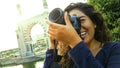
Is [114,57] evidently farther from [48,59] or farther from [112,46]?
[48,59]

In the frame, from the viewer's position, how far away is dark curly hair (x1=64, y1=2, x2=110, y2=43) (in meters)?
1.35

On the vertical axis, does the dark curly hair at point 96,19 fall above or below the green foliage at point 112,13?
above

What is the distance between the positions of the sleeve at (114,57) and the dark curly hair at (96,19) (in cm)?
12

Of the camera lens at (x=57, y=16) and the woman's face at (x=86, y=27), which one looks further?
the woman's face at (x=86, y=27)

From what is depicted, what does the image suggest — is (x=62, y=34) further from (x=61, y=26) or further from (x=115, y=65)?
(x=115, y=65)

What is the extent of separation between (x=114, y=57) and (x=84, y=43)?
16 cm

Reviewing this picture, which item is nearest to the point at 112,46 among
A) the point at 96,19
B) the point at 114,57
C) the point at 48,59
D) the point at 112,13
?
the point at 114,57

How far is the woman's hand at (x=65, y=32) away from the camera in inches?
41.5

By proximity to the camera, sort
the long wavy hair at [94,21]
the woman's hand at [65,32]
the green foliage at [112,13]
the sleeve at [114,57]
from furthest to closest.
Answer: the green foliage at [112,13], the long wavy hair at [94,21], the sleeve at [114,57], the woman's hand at [65,32]

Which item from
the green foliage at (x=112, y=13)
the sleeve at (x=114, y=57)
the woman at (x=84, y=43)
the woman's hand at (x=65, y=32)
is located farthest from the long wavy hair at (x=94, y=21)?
the green foliage at (x=112, y=13)

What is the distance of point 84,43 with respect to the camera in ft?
3.61

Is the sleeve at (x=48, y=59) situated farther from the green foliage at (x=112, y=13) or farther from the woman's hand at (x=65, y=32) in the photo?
the green foliage at (x=112, y=13)

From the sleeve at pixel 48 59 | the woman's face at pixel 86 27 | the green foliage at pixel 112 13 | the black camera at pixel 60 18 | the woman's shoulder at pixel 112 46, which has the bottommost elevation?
the green foliage at pixel 112 13

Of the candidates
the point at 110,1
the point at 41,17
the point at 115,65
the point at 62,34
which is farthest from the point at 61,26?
the point at 41,17
